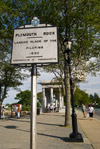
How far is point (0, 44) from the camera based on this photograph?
56.4ft

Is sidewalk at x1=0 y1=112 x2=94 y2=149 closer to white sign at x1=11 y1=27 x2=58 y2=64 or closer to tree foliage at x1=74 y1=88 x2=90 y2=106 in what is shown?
white sign at x1=11 y1=27 x2=58 y2=64

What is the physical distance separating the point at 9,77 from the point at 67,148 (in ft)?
64.5

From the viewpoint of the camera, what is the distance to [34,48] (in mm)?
3230

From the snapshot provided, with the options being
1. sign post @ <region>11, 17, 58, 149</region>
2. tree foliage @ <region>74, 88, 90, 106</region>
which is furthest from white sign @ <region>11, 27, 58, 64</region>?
tree foliage @ <region>74, 88, 90, 106</region>

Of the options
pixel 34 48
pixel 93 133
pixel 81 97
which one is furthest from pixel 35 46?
pixel 81 97

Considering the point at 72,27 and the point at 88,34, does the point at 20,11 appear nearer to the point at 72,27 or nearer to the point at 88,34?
the point at 72,27

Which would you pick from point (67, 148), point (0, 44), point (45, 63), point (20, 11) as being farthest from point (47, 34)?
point (0, 44)

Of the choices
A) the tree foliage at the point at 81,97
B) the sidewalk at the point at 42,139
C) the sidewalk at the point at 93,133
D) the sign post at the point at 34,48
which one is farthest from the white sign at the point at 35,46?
the tree foliage at the point at 81,97

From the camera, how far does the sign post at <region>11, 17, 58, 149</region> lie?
316cm

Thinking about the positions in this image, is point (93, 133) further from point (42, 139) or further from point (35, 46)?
point (35, 46)

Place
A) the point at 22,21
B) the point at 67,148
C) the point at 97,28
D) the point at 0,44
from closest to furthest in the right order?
the point at 67,148, the point at 97,28, the point at 22,21, the point at 0,44

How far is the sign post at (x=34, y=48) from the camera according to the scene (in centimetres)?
316

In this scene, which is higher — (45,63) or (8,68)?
(8,68)

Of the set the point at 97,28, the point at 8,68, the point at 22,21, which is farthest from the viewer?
the point at 8,68
